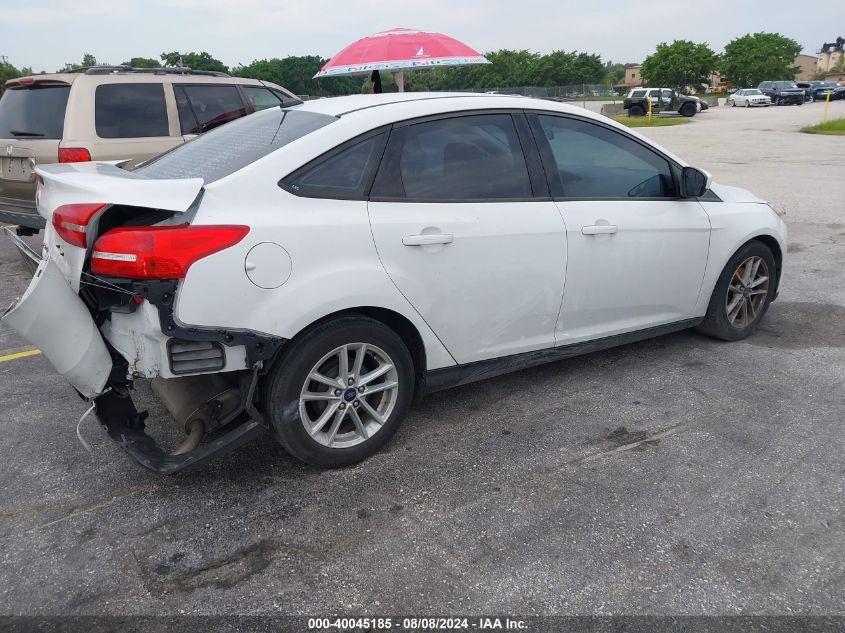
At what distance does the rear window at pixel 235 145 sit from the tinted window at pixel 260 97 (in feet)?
16.0

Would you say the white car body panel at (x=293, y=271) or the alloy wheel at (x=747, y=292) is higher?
the white car body panel at (x=293, y=271)

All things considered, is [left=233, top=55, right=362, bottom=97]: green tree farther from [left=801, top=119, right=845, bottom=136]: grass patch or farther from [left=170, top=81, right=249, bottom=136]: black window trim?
[left=170, top=81, right=249, bottom=136]: black window trim

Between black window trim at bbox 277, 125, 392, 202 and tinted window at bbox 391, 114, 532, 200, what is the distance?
107mm

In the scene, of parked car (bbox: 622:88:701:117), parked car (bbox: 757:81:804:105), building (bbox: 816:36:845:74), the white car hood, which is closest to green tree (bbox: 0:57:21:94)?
parked car (bbox: 622:88:701:117)

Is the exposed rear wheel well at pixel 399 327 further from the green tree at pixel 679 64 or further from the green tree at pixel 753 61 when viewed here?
the green tree at pixel 753 61

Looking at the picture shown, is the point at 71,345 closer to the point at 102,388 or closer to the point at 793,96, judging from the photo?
the point at 102,388

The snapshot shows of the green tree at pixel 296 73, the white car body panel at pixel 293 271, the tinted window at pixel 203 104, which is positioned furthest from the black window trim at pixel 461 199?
the green tree at pixel 296 73

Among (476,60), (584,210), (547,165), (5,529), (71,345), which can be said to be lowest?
(5,529)

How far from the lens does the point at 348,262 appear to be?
3023mm

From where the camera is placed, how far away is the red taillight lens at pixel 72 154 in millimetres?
6445

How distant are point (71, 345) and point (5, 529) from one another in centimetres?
A: 83

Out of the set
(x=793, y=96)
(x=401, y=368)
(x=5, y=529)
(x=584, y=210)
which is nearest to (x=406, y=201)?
(x=401, y=368)

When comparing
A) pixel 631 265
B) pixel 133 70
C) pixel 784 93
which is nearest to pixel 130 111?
pixel 133 70

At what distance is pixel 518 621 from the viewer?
2328 millimetres
